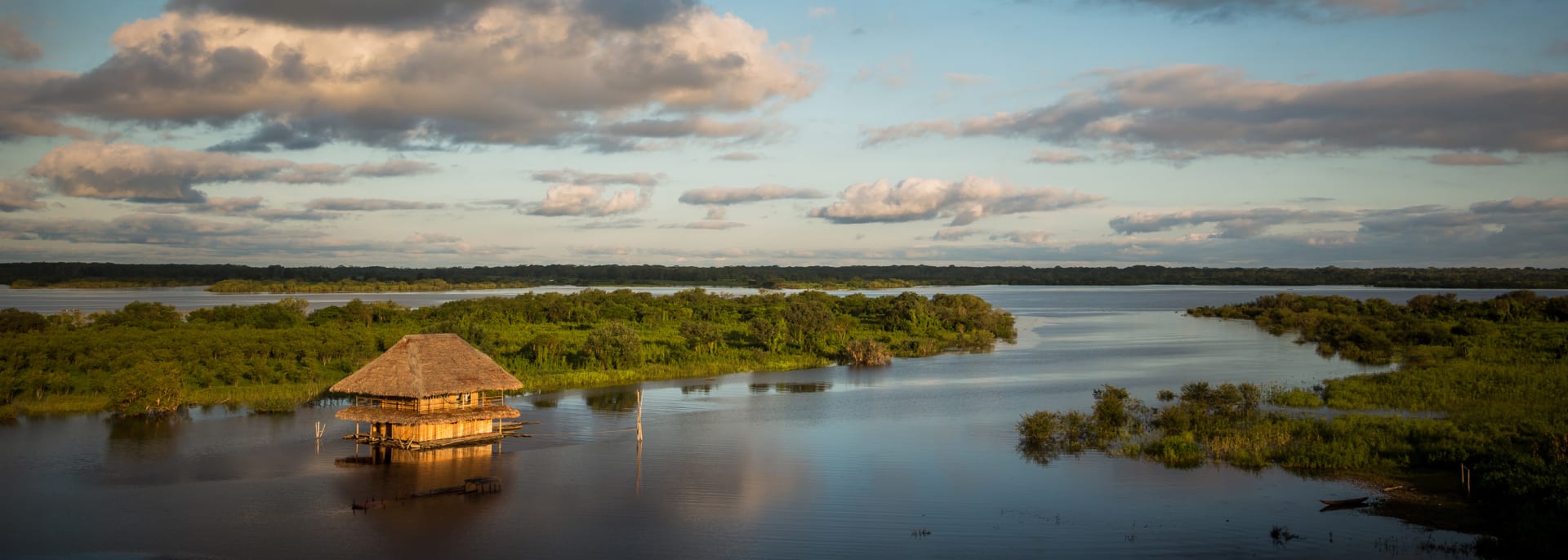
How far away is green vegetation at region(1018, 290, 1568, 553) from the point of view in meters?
23.2

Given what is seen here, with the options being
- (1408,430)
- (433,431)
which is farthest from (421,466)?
(1408,430)

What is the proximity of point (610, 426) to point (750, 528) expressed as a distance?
1497 cm

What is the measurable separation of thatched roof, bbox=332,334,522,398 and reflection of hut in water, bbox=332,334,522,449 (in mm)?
25

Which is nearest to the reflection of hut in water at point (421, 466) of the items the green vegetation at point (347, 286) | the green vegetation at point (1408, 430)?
the green vegetation at point (1408, 430)

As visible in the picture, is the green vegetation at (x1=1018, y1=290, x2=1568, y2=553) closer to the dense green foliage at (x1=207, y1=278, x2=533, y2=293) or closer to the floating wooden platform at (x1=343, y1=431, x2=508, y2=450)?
the floating wooden platform at (x1=343, y1=431, x2=508, y2=450)

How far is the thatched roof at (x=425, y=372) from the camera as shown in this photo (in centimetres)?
2934

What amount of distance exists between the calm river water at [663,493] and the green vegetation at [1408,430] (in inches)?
61.2

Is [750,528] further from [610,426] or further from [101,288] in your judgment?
[101,288]

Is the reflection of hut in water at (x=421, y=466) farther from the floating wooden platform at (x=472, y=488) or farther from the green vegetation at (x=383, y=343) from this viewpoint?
the green vegetation at (x=383, y=343)

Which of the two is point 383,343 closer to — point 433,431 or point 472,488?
point 433,431

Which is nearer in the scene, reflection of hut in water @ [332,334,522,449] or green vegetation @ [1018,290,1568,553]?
green vegetation @ [1018,290,1568,553]

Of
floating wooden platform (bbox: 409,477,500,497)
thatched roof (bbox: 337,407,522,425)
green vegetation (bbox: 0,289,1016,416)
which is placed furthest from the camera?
green vegetation (bbox: 0,289,1016,416)

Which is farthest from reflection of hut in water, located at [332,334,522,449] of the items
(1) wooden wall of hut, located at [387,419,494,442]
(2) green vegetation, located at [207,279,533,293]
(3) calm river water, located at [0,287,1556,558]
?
(2) green vegetation, located at [207,279,533,293]

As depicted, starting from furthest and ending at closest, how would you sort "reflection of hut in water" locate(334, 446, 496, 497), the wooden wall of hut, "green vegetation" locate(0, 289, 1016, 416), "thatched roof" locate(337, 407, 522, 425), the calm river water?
"green vegetation" locate(0, 289, 1016, 416) < the wooden wall of hut < "thatched roof" locate(337, 407, 522, 425) < "reflection of hut in water" locate(334, 446, 496, 497) < the calm river water
